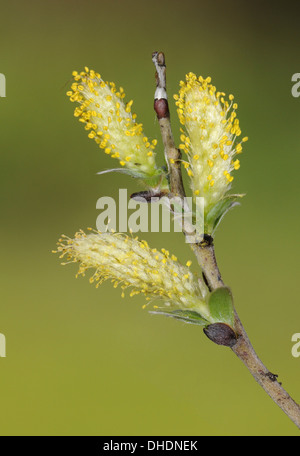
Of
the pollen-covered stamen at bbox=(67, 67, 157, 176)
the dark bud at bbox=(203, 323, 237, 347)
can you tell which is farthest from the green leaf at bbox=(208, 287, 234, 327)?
the pollen-covered stamen at bbox=(67, 67, 157, 176)

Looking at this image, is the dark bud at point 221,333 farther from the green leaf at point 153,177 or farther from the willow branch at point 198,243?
the green leaf at point 153,177

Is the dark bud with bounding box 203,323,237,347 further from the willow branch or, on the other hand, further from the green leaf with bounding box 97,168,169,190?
the green leaf with bounding box 97,168,169,190

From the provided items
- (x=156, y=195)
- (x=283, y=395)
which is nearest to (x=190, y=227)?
(x=156, y=195)

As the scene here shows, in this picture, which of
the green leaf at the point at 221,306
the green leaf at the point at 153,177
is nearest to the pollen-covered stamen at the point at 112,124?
the green leaf at the point at 153,177

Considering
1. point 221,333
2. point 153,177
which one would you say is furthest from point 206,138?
point 221,333

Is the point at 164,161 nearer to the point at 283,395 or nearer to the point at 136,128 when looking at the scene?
the point at 136,128

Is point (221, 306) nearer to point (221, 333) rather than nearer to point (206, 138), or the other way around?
point (221, 333)
